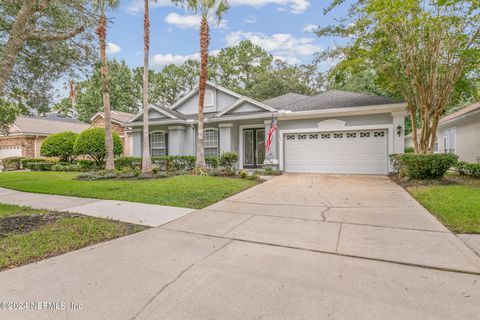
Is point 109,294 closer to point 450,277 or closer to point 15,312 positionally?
point 15,312

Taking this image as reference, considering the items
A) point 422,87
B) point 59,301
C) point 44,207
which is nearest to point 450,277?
point 59,301

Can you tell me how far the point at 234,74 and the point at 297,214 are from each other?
2983 centimetres

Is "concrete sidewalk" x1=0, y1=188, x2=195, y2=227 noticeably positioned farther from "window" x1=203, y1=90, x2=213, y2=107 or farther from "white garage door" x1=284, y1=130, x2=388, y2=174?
"window" x1=203, y1=90, x2=213, y2=107

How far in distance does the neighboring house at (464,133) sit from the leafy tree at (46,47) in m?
15.8

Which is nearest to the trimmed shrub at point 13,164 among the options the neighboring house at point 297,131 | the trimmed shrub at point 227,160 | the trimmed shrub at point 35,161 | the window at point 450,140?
the trimmed shrub at point 35,161

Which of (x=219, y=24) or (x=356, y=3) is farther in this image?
(x=219, y=24)

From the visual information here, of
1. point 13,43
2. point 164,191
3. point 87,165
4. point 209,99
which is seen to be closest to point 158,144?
point 209,99

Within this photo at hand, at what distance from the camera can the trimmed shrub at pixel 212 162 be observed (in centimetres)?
1372

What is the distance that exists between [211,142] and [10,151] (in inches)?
822

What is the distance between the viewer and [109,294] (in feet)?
8.64

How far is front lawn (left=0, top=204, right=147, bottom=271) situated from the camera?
142 inches

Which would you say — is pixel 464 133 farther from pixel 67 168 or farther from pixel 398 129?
pixel 67 168

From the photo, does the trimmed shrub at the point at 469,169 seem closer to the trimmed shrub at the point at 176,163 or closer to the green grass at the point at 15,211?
the trimmed shrub at the point at 176,163

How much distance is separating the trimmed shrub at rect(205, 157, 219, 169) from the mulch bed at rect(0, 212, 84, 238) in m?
8.37
